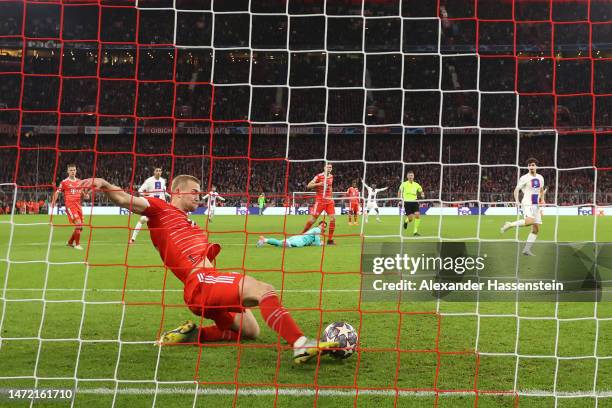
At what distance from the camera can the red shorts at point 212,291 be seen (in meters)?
5.04

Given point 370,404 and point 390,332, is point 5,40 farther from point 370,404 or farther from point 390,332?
point 370,404

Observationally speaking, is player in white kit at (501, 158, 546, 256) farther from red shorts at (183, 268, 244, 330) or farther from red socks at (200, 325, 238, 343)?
red shorts at (183, 268, 244, 330)

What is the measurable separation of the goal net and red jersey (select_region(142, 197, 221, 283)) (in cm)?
63

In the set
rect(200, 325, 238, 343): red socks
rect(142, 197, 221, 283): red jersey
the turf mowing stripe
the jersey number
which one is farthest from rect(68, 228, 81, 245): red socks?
the turf mowing stripe

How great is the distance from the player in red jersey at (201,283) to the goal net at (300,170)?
0.67ft

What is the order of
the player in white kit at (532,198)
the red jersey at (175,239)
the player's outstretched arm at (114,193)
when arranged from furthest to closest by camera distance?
the player in white kit at (532,198), the red jersey at (175,239), the player's outstretched arm at (114,193)

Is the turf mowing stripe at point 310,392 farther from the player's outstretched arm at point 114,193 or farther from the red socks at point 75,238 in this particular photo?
the red socks at point 75,238

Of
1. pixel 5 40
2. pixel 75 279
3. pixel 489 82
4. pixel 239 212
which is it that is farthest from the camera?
pixel 239 212

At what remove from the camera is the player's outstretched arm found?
473 cm

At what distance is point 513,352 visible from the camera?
5785 millimetres

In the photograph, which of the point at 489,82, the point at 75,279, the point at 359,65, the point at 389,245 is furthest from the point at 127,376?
the point at 489,82

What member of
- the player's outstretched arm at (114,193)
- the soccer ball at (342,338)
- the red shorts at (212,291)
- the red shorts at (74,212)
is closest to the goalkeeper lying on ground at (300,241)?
the red shorts at (74,212)

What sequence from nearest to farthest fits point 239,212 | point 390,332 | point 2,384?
1. point 2,384
2. point 390,332
3. point 239,212

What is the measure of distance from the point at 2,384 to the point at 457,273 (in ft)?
22.7
